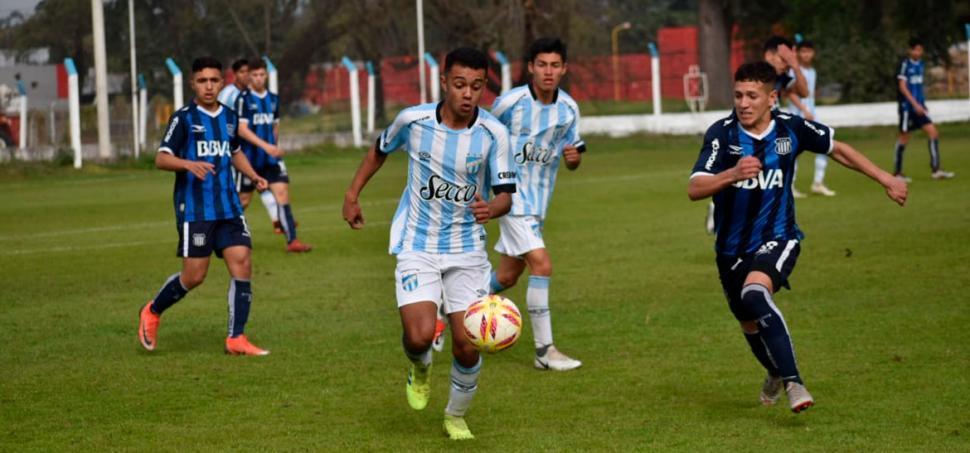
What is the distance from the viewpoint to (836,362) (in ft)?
28.5

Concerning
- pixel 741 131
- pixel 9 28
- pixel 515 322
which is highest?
pixel 9 28

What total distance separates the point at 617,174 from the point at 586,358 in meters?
17.4

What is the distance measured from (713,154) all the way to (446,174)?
1.35 m

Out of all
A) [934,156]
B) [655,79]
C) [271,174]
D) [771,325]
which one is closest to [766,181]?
[771,325]

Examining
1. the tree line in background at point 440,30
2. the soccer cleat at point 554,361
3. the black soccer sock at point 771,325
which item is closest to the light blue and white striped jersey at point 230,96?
the soccer cleat at point 554,361

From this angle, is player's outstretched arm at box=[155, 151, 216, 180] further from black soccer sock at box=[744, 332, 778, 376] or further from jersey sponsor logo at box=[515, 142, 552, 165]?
black soccer sock at box=[744, 332, 778, 376]

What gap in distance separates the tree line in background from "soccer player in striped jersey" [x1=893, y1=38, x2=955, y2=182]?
17527mm

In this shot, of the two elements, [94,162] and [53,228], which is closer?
[53,228]

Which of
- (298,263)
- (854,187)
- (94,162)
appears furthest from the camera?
(94,162)

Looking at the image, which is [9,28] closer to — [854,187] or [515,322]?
[854,187]

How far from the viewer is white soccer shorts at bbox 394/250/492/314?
282 inches

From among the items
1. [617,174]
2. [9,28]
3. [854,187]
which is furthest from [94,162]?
[854,187]

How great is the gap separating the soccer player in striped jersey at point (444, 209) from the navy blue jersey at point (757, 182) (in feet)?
3.46

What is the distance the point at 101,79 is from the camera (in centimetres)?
3069
